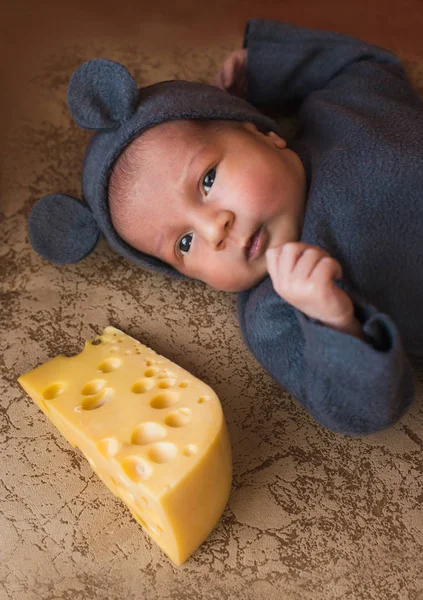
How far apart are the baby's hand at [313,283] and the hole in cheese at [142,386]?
0.23 metres

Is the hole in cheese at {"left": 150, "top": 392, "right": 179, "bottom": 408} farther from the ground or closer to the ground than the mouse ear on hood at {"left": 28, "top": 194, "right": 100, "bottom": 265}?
closer to the ground

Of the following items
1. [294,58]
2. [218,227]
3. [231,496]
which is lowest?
[231,496]

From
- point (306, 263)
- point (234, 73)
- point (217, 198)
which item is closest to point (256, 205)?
point (217, 198)

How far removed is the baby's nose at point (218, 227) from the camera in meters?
0.80

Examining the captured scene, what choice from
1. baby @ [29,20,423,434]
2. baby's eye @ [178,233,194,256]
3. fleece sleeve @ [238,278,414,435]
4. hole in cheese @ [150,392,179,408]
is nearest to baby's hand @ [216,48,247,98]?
baby @ [29,20,423,434]

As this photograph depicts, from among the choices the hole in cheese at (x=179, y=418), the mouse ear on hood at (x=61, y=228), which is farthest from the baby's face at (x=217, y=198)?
the hole in cheese at (x=179, y=418)

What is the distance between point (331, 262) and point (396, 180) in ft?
0.72

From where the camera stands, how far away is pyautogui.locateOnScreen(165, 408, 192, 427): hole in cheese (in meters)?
0.74

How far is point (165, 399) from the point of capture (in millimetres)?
784

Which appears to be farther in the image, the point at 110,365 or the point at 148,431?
the point at 110,365

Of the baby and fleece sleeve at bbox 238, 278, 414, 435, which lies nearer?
fleece sleeve at bbox 238, 278, 414, 435

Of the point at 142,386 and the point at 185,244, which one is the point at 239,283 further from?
the point at 142,386

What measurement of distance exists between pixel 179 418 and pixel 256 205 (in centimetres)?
29

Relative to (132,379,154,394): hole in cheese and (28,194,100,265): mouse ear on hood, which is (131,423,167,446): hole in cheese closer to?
(132,379,154,394): hole in cheese
